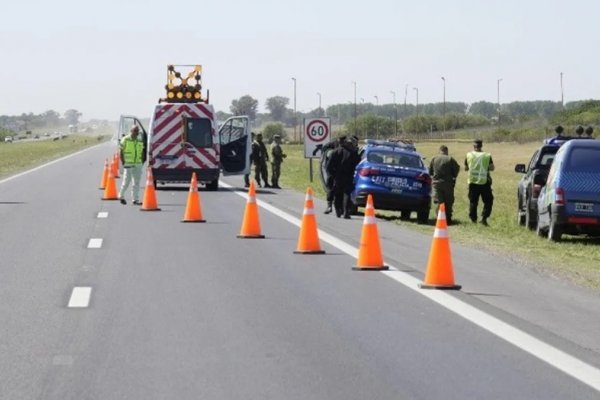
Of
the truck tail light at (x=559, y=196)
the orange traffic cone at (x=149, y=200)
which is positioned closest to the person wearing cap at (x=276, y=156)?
the orange traffic cone at (x=149, y=200)

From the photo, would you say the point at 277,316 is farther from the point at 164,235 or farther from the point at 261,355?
the point at 164,235

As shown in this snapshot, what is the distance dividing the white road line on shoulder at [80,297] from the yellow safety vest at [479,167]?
1415 cm

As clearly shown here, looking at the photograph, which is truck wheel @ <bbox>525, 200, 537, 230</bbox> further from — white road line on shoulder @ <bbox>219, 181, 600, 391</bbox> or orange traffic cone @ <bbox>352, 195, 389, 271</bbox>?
orange traffic cone @ <bbox>352, 195, 389, 271</bbox>

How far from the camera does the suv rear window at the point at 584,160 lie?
850 inches

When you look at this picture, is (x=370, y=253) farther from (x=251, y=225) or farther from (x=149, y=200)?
(x=149, y=200)

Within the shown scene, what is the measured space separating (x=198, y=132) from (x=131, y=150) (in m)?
7.41

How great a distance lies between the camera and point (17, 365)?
9180 mm

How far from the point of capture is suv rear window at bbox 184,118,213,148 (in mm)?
36656

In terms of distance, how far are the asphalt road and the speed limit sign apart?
19.1 meters

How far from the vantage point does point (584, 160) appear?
2170cm

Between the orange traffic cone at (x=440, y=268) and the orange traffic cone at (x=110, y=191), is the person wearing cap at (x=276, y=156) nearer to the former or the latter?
the orange traffic cone at (x=110, y=191)

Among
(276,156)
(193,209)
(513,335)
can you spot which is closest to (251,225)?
(193,209)

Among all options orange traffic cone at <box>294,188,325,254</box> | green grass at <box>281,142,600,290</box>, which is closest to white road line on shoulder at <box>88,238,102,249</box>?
orange traffic cone at <box>294,188,325,254</box>

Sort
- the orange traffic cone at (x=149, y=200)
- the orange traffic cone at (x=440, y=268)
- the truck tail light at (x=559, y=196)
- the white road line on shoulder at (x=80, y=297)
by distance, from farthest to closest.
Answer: the orange traffic cone at (x=149, y=200), the truck tail light at (x=559, y=196), the orange traffic cone at (x=440, y=268), the white road line on shoulder at (x=80, y=297)
